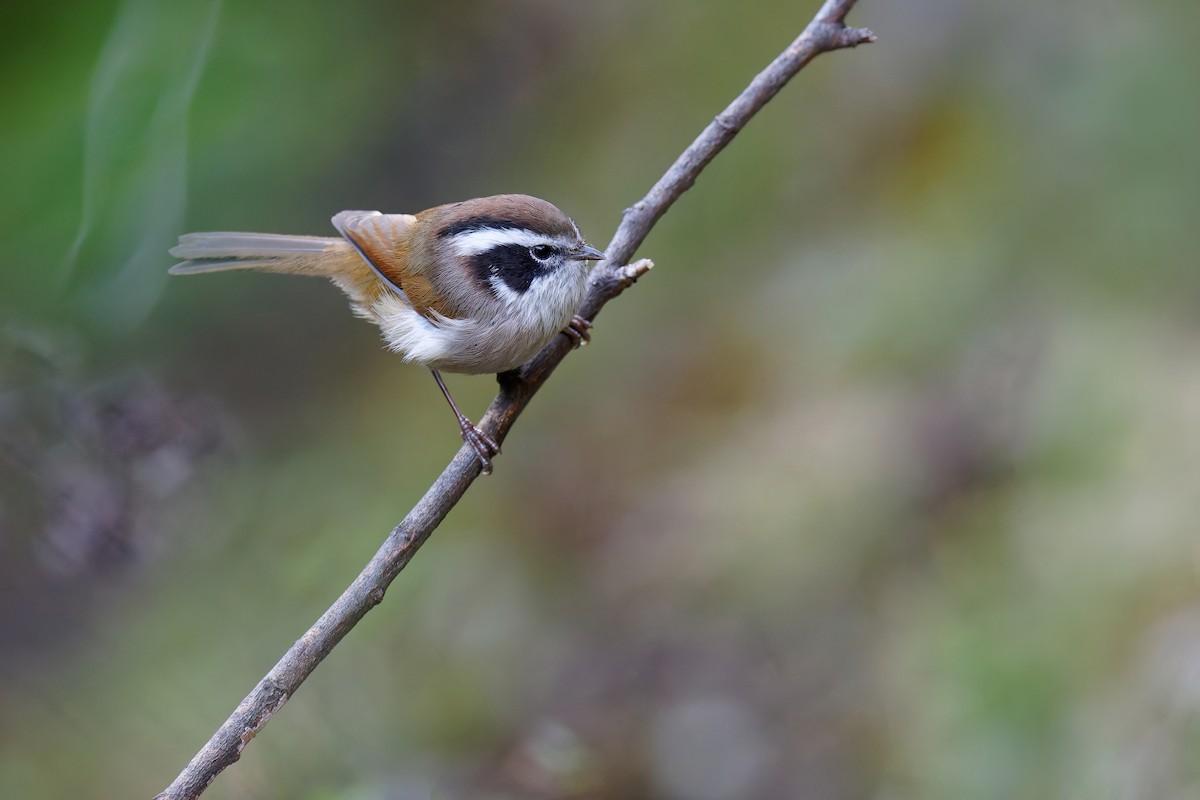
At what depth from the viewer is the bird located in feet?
9.86

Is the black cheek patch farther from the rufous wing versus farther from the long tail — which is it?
the long tail

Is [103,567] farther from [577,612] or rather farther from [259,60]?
[259,60]

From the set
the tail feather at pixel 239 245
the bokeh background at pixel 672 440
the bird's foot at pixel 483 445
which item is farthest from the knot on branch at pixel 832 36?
the bokeh background at pixel 672 440

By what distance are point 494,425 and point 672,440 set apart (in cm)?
305

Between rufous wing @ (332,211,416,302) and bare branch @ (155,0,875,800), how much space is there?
678 mm

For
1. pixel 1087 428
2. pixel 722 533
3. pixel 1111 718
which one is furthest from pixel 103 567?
pixel 1087 428

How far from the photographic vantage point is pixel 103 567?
445 cm

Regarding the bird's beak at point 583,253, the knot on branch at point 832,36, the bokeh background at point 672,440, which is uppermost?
the knot on branch at point 832,36

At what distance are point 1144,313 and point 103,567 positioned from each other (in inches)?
191

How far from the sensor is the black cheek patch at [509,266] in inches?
123

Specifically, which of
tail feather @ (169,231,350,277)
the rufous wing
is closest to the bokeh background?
tail feather @ (169,231,350,277)

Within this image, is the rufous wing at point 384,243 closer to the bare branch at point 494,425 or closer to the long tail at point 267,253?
the long tail at point 267,253

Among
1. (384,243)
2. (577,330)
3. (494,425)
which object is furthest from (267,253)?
(494,425)

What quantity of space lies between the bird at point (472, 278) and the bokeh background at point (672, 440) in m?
1.45
